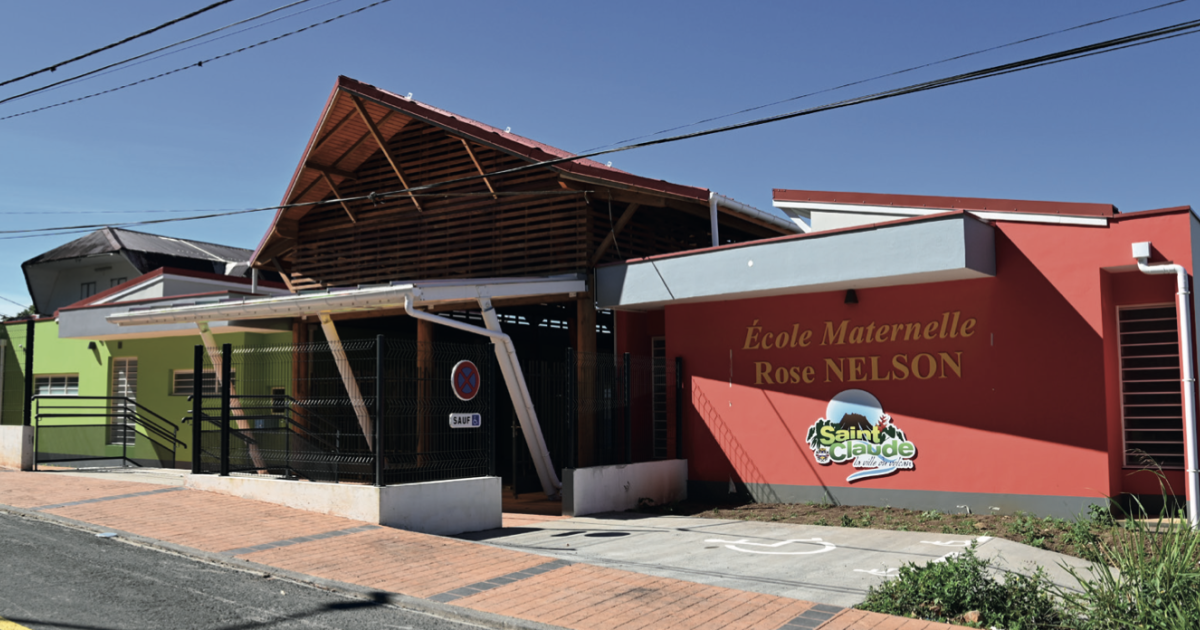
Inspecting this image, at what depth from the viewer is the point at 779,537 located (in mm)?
Result: 11023

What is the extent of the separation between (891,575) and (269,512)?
7418 millimetres

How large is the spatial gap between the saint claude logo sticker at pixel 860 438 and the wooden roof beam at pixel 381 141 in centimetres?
847

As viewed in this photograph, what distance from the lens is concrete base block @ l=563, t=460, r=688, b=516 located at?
12977 mm

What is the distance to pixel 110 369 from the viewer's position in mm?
20906

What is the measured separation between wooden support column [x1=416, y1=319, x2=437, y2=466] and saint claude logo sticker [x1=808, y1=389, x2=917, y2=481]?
5744 mm

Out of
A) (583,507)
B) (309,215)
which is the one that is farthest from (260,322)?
(583,507)

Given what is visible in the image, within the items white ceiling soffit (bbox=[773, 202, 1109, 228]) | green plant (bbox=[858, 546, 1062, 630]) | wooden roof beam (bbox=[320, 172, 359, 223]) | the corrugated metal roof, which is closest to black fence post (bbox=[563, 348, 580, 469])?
white ceiling soffit (bbox=[773, 202, 1109, 228])

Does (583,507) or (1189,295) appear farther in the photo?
(583,507)

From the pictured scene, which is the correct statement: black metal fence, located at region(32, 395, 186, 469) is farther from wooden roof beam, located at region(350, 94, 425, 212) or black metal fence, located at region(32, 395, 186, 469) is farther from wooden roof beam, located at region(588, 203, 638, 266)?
wooden roof beam, located at region(588, 203, 638, 266)

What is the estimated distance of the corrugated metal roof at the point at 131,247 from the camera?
30516 millimetres

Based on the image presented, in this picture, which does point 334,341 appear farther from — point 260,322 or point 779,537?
point 779,537

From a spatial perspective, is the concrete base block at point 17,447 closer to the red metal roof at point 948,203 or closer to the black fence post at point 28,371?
the black fence post at point 28,371

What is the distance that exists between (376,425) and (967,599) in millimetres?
6955

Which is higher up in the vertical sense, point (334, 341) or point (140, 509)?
point (334, 341)
